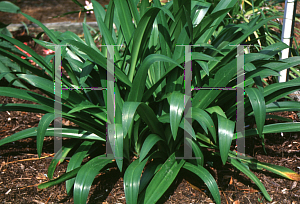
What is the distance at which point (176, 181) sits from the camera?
175cm

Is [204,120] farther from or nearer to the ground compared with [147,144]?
farther from the ground

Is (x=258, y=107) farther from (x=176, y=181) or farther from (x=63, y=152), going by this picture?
(x=63, y=152)

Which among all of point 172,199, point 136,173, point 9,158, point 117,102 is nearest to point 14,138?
point 9,158

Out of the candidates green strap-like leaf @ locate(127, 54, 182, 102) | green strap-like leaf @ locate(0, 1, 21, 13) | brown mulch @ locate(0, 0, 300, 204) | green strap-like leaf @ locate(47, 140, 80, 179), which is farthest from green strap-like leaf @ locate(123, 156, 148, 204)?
green strap-like leaf @ locate(0, 1, 21, 13)

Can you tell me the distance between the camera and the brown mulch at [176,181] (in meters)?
1.68

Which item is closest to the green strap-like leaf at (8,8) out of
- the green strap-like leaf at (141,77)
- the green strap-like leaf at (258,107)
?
the green strap-like leaf at (141,77)

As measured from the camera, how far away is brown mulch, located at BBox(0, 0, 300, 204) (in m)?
1.68

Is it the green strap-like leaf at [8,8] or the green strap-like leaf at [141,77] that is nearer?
the green strap-like leaf at [141,77]

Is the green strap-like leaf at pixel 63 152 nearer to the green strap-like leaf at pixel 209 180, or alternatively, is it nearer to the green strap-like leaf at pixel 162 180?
the green strap-like leaf at pixel 162 180

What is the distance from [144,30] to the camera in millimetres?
1556

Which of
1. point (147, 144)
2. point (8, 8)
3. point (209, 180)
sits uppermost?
point (8, 8)

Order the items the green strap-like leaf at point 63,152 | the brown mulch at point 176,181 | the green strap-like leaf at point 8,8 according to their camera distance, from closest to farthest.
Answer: the brown mulch at point 176,181 → the green strap-like leaf at point 63,152 → the green strap-like leaf at point 8,8

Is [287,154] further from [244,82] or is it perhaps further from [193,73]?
[193,73]

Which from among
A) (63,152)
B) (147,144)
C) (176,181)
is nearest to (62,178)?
(63,152)
